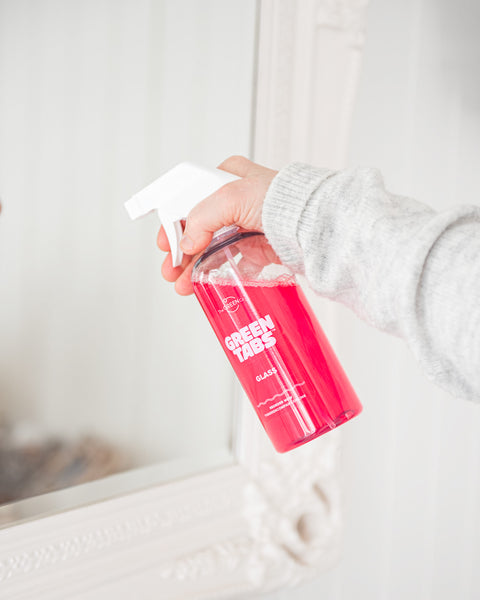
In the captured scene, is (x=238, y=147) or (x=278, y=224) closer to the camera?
(x=278, y=224)

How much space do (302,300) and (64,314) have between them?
0.32 meters

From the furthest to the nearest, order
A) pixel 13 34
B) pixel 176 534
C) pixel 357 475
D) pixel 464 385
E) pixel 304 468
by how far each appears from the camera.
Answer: pixel 357 475
pixel 304 468
pixel 176 534
pixel 13 34
pixel 464 385

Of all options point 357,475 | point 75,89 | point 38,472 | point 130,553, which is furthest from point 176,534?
point 75,89

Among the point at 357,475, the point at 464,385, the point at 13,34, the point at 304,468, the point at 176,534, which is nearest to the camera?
the point at 464,385

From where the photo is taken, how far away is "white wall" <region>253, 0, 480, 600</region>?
1000 mm

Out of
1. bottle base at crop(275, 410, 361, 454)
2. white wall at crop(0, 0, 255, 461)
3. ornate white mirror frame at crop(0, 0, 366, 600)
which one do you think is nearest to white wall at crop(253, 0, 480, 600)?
ornate white mirror frame at crop(0, 0, 366, 600)

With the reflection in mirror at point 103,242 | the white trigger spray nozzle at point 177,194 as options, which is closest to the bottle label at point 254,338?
the white trigger spray nozzle at point 177,194

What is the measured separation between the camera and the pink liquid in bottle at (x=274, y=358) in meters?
0.50

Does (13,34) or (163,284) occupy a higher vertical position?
(13,34)

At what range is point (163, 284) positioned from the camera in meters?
0.78

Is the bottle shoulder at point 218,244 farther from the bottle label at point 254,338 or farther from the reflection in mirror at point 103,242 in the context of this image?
the reflection in mirror at point 103,242

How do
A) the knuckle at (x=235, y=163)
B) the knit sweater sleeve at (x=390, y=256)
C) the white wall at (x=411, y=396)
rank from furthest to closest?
the white wall at (x=411, y=396)
the knuckle at (x=235, y=163)
the knit sweater sleeve at (x=390, y=256)

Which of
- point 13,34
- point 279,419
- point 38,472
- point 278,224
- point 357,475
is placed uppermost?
point 13,34

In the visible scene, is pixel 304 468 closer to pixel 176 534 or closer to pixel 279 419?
pixel 176 534
